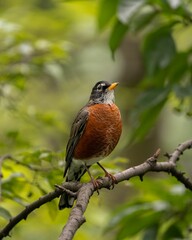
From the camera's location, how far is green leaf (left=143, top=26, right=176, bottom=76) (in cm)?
452

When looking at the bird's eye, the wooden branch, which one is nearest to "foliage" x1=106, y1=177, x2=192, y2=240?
the wooden branch

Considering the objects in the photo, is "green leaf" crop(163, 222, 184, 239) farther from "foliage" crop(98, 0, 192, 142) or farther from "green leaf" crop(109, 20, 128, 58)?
"green leaf" crop(109, 20, 128, 58)

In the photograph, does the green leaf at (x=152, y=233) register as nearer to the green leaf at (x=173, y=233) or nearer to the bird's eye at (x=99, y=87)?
the green leaf at (x=173, y=233)

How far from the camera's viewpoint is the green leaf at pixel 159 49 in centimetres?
452

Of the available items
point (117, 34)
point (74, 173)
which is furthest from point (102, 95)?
point (74, 173)

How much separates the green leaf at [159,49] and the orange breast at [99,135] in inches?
17.9

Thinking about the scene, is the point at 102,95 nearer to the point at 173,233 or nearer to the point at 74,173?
the point at 74,173

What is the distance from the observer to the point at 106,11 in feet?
14.4

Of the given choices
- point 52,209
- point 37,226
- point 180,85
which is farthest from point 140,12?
point 37,226

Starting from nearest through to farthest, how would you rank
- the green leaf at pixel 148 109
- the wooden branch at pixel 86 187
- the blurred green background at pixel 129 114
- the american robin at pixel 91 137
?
1. the wooden branch at pixel 86 187
2. the blurred green background at pixel 129 114
3. the green leaf at pixel 148 109
4. the american robin at pixel 91 137

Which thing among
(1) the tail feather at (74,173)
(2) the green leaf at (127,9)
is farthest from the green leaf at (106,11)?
(1) the tail feather at (74,173)

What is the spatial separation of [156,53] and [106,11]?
489 mm

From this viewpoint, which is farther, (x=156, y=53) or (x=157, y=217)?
(x=156, y=53)

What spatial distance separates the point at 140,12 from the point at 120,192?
5.62 metres
